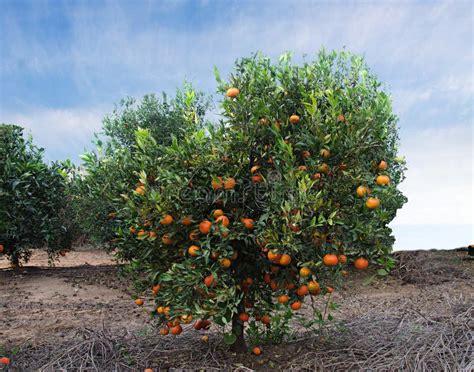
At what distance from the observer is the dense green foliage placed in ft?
53.8

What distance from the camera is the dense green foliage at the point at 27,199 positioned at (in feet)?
53.8

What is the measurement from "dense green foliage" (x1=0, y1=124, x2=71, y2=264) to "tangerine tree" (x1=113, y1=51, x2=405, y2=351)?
36.1 ft

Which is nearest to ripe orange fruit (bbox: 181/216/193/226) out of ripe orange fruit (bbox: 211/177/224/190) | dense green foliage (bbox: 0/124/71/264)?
ripe orange fruit (bbox: 211/177/224/190)

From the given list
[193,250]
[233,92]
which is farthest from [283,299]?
[233,92]

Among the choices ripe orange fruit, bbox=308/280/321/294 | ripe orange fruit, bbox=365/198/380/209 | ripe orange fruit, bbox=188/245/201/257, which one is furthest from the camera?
ripe orange fruit, bbox=308/280/321/294

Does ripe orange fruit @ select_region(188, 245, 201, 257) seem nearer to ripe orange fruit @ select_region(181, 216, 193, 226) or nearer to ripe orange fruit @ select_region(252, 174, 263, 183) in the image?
ripe orange fruit @ select_region(181, 216, 193, 226)

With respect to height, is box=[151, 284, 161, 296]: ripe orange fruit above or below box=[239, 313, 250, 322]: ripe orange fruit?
above

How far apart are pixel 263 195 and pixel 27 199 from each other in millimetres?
13333

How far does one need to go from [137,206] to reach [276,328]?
313cm

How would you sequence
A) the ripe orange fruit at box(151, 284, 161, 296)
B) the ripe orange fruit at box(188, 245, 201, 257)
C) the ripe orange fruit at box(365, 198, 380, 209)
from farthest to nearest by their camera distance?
the ripe orange fruit at box(151, 284, 161, 296) → the ripe orange fruit at box(188, 245, 201, 257) → the ripe orange fruit at box(365, 198, 380, 209)

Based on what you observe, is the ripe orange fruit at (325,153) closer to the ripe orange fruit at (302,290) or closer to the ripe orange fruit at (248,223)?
the ripe orange fruit at (248,223)

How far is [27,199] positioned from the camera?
1684 cm

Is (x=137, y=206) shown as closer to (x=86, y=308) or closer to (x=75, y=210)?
(x=86, y=308)

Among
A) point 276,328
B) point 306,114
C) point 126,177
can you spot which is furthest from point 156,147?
point 276,328
